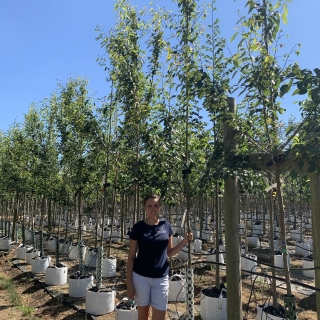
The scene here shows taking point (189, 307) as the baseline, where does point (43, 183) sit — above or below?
above

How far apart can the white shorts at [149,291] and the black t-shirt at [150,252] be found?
0.17 ft

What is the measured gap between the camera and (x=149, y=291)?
9.63 feet

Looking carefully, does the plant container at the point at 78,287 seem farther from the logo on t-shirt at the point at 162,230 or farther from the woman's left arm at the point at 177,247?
the logo on t-shirt at the point at 162,230

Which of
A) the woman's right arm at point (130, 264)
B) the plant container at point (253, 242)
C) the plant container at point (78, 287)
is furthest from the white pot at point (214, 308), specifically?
the plant container at point (253, 242)

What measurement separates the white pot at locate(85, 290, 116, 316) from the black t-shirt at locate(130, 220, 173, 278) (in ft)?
8.43

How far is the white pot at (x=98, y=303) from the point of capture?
5086mm

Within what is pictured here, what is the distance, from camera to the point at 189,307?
11.8 feet

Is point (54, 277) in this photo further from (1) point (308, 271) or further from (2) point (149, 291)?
(1) point (308, 271)

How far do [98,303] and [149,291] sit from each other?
2588 mm

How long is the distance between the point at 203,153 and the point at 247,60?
2.24 metres

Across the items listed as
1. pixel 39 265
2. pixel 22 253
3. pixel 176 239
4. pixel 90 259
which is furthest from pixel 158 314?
pixel 22 253

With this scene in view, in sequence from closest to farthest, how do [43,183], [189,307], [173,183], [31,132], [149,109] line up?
1. [189,307]
2. [173,183]
3. [149,109]
4. [43,183]
5. [31,132]

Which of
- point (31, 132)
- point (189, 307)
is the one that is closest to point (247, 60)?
point (189, 307)

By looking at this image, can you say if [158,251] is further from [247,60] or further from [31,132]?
[31,132]
